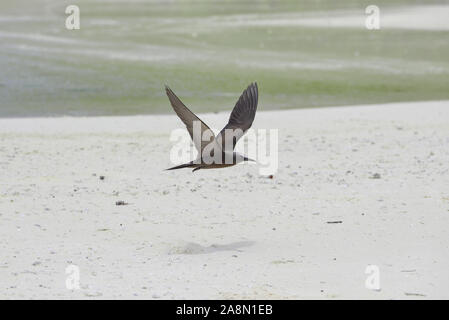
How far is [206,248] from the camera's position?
27.3 feet

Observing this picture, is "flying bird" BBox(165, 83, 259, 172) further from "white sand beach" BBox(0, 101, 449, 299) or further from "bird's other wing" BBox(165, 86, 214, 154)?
"white sand beach" BBox(0, 101, 449, 299)

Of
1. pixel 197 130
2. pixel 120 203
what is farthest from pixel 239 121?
pixel 120 203

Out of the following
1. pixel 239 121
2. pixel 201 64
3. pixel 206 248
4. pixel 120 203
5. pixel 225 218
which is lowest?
pixel 206 248

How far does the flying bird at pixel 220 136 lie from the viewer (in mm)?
7504

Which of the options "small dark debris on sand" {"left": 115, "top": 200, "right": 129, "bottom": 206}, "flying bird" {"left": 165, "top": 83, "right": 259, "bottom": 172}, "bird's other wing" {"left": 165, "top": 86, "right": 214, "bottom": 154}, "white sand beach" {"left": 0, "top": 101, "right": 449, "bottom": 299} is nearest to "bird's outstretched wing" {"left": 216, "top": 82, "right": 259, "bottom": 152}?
"flying bird" {"left": 165, "top": 83, "right": 259, "bottom": 172}

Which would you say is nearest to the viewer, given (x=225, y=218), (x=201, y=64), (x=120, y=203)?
(x=225, y=218)

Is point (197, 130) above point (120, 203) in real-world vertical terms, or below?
above

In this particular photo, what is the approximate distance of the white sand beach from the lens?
733 centimetres

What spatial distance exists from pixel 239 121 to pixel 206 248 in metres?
1.35

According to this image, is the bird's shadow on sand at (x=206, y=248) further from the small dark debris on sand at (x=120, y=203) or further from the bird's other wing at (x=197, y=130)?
the small dark debris on sand at (x=120, y=203)

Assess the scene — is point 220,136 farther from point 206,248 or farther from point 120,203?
point 120,203

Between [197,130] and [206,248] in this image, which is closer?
[197,130]

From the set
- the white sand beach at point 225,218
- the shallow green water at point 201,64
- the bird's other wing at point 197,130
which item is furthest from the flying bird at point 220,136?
the shallow green water at point 201,64

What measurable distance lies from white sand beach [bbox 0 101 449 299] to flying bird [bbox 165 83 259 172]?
2.95 ft
